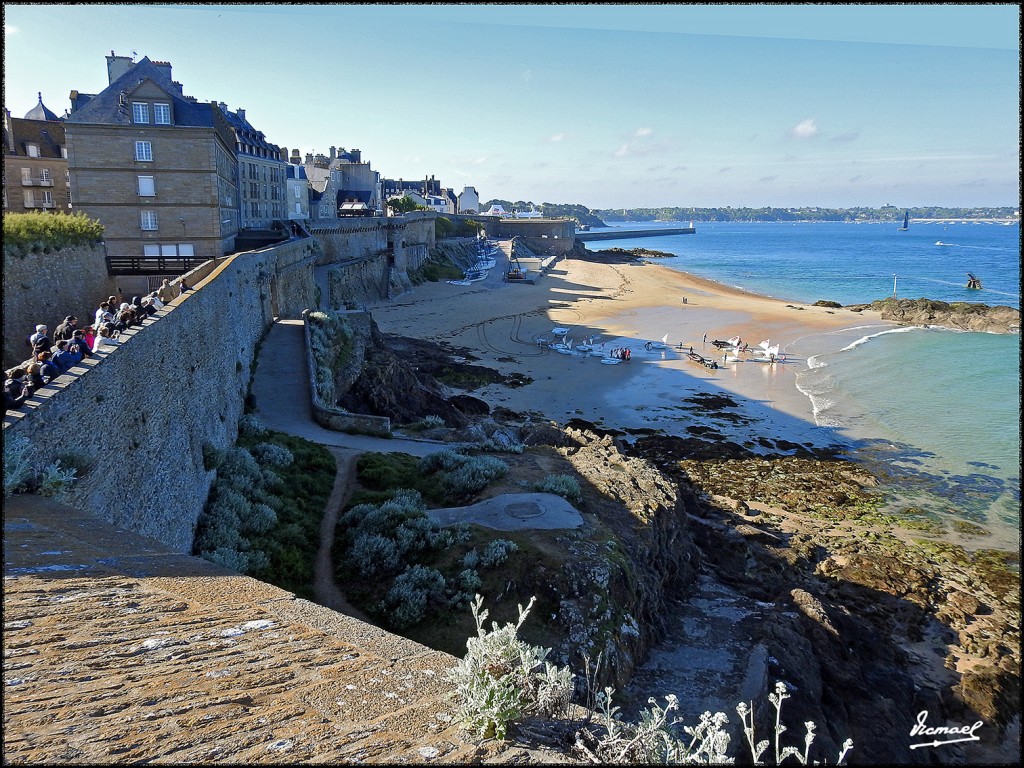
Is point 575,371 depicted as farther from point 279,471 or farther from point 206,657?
point 206,657

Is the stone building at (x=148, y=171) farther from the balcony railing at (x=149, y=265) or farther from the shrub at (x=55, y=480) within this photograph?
the shrub at (x=55, y=480)

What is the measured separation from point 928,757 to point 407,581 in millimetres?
9410

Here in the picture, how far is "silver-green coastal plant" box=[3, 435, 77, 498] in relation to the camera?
17.5 feet

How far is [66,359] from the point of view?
309 inches

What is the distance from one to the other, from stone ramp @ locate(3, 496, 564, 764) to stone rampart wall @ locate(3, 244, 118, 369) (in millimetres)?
10063

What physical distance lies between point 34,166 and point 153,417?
23519mm

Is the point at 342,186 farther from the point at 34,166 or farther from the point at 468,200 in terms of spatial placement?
the point at 468,200

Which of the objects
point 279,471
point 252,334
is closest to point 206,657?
point 279,471

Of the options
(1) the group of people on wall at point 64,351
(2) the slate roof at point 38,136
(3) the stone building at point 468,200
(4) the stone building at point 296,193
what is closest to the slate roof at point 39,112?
(2) the slate roof at point 38,136

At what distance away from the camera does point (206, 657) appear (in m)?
3.90

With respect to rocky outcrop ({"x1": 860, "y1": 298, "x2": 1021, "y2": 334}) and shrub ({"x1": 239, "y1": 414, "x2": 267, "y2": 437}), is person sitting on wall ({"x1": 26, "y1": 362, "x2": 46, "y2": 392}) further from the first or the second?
rocky outcrop ({"x1": 860, "y1": 298, "x2": 1021, "y2": 334})

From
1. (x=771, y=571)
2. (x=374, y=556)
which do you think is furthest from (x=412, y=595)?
(x=771, y=571)

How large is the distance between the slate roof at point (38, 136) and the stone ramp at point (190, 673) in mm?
28020

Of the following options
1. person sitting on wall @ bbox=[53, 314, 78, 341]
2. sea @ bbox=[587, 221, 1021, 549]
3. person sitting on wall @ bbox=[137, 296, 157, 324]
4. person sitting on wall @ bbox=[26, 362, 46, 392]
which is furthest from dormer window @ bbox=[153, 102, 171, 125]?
sea @ bbox=[587, 221, 1021, 549]
